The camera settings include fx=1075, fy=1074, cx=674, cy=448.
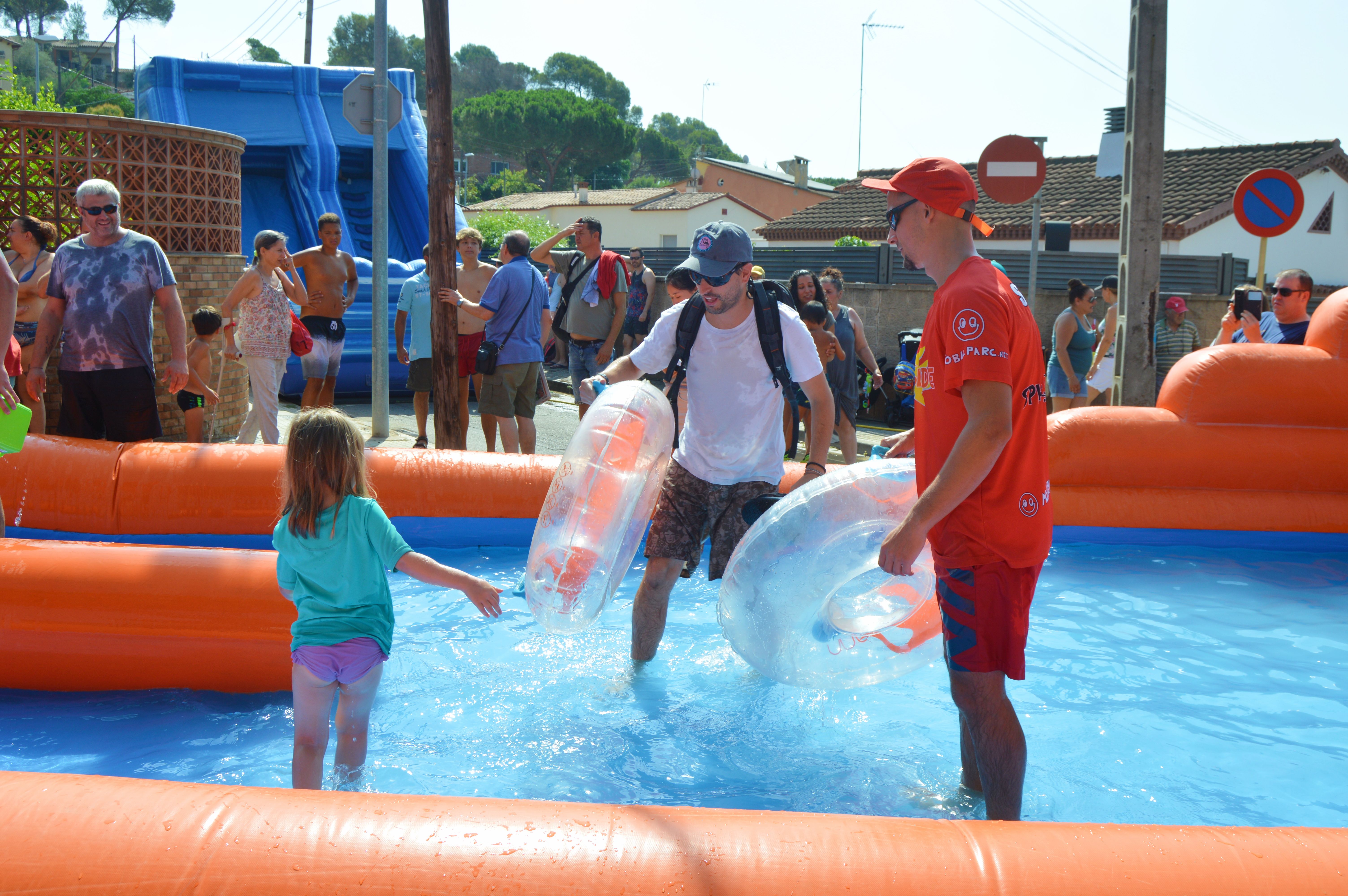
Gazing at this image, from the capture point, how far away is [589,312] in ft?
30.6

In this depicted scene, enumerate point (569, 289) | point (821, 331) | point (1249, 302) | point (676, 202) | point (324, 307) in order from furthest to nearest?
point (676, 202) → point (324, 307) → point (569, 289) → point (821, 331) → point (1249, 302)

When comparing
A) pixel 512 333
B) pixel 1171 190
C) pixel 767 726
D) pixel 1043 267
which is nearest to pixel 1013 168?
pixel 512 333

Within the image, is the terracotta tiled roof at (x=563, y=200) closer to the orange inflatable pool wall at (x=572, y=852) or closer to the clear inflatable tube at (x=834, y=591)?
the clear inflatable tube at (x=834, y=591)

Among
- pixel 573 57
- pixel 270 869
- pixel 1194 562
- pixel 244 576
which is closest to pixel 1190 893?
pixel 270 869

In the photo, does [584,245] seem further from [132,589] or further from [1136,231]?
[132,589]

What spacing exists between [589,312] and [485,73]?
5974 inches

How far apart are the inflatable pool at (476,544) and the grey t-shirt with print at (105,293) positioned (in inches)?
23.4

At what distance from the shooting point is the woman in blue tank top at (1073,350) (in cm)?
1039

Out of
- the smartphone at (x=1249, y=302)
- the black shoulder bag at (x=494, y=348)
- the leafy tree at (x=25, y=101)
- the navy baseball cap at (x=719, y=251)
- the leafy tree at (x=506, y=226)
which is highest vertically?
the leafy tree at (x=25, y=101)

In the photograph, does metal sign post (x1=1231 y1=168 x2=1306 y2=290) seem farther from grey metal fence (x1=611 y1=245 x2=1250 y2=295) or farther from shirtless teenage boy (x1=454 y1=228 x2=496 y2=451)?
shirtless teenage boy (x1=454 y1=228 x2=496 y2=451)

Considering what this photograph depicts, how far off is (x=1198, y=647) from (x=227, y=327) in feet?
23.8

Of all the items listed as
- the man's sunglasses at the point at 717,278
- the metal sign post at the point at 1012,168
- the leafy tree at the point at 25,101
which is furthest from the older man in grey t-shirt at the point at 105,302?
the leafy tree at the point at 25,101

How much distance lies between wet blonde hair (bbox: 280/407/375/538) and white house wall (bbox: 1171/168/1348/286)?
23499 millimetres

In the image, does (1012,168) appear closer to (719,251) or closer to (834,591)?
(719,251)
